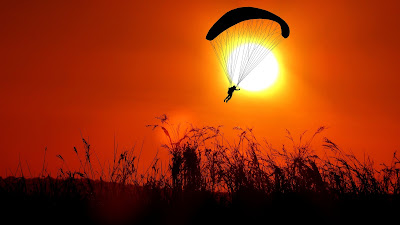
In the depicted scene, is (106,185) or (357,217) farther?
(106,185)

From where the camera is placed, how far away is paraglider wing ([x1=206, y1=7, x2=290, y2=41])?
1205cm

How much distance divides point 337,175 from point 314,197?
1.81ft

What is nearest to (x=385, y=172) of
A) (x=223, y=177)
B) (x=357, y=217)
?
(x=357, y=217)

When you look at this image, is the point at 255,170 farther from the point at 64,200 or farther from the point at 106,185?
the point at 64,200

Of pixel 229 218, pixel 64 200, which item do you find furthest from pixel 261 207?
pixel 64 200

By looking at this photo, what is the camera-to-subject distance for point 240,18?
1216 cm

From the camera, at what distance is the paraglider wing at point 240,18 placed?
12.1 meters

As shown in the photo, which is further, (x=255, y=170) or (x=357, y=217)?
(x=255, y=170)

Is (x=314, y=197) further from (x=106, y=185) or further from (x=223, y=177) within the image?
(x=106, y=185)

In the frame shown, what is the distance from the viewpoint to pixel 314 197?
6625mm

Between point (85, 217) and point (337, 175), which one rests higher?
point (337, 175)

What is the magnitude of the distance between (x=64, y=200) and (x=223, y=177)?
2.44m

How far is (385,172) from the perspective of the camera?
6914 mm

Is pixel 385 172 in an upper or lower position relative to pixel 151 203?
upper
